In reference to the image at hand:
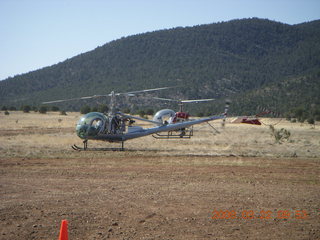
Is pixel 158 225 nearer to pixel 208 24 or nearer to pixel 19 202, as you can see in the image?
pixel 19 202

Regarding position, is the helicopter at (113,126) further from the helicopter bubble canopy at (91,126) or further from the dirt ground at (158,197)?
the dirt ground at (158,197)

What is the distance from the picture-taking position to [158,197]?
964cm

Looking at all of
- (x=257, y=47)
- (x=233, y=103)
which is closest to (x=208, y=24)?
(x=257, y=47)

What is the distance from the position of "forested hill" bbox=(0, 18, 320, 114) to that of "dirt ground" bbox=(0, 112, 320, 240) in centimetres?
4667

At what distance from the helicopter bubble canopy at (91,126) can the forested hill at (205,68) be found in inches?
1721

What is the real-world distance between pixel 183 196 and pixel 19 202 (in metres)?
3.94

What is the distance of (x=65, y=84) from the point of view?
9831 centimetres

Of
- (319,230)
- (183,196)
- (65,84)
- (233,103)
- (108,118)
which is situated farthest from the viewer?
(65,84)

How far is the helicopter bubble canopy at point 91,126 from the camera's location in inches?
736

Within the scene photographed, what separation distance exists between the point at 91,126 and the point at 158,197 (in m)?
9.79
